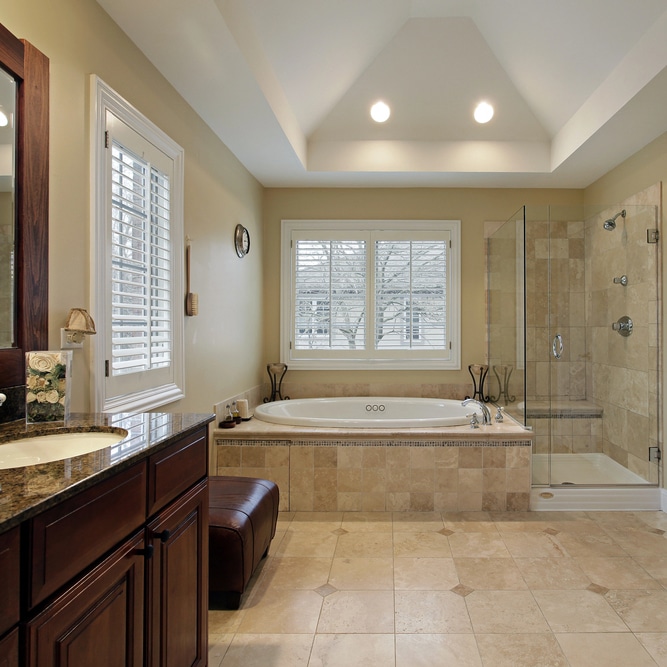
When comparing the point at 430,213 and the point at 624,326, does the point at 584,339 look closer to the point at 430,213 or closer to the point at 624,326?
the point at 624,326

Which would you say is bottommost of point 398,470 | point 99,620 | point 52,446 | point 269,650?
point 269,650

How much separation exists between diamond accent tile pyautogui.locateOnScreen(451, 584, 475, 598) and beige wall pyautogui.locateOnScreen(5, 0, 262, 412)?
5.35 ft

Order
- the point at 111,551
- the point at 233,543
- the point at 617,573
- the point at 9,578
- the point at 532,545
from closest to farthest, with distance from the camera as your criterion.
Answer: the point at 9,578, the point at 111,551, the point at 233,543, the point at 617,573, the point at 532,545

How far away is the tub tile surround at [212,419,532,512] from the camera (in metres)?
3.26

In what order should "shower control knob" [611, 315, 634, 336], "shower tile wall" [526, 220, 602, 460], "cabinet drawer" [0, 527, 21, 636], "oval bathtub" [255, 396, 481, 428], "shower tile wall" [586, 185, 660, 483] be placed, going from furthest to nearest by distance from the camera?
"oval bathtub" [255, 396, 481, 428] < "shower tile wall" [526, 220, 602, 460] < "shower control knob" [611, 315, 634, 336] < "shower tile wall" [586, 185, 660, 483] < "cabinet drawer" [0, 527, 21, 636]

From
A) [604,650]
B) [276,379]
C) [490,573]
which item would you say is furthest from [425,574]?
[276,379]

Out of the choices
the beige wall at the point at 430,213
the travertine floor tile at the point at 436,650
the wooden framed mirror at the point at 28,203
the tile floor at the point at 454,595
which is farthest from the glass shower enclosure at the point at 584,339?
the wooden framed mirror at the point at 28,203

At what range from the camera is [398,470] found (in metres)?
3.28

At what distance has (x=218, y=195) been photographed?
3.35 metres

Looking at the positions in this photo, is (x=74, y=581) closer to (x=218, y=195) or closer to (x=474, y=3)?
(x=218, y=195)

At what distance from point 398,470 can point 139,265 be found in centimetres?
203

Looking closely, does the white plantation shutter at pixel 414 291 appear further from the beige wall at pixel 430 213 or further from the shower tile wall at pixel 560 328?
the shower tile wall at pixel 560 328

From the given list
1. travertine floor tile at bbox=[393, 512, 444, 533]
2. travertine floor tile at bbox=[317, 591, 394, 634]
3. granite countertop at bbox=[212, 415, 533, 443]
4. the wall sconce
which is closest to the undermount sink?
the wall sconce

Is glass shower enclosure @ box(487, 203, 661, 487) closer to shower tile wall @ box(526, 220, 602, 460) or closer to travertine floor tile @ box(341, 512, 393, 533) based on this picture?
shower tile wall @ box(526, 220, 602, 460)
